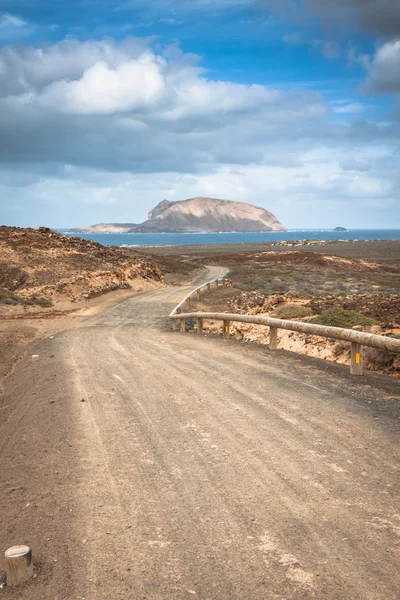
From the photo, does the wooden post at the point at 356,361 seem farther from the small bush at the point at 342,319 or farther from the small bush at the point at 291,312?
the small bush at the point at 291,312

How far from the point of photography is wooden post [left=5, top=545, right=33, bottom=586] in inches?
147

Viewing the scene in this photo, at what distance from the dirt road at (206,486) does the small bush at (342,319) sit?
6441 millimetres

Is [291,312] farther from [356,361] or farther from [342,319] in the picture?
[356,361]

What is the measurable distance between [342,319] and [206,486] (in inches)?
491

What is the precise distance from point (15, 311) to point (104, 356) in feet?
45.5

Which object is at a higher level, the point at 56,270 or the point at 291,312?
the point at 56,270

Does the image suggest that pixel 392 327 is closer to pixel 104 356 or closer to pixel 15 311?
pixel 104 356

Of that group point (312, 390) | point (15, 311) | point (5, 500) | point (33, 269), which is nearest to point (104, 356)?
point (312, 390)

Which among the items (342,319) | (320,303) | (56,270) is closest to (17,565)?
(342,319)

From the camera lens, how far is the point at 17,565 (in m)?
3.74

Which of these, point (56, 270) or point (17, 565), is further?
point (56, 270)

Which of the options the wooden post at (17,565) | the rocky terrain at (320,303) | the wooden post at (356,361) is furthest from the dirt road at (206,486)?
the rocky terrain at (320,303)

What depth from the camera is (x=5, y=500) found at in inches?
206

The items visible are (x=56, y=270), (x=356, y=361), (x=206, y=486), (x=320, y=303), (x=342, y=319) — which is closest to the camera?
(x=206, y=486)
